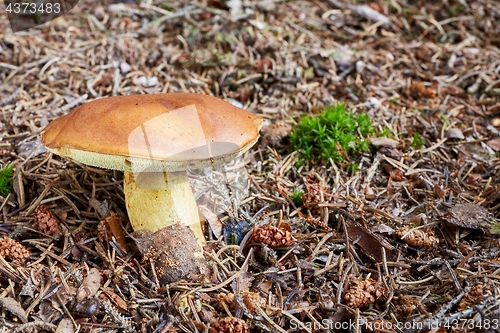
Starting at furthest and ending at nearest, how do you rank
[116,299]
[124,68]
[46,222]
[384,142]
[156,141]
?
1. [124,68]
2. [384,142]
3. [46,222]
4. [116,299]
5. [156,141]

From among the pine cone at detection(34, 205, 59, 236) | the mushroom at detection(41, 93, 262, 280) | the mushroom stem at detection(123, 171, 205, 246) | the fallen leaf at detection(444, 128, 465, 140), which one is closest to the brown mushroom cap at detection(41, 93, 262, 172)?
the mushroom at detection(41, 93, 262, 280)

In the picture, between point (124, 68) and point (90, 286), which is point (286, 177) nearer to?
point (90, 286)

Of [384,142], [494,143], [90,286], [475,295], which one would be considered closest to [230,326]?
[90,286]

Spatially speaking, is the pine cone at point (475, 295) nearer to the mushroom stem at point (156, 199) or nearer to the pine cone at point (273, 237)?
the pine cone at point (273, 237)

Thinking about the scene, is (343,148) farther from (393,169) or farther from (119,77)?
(119,77)

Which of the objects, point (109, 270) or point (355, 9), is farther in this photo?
point (355, 9)

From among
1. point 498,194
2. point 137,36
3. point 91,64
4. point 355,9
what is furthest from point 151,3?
point 498,194
